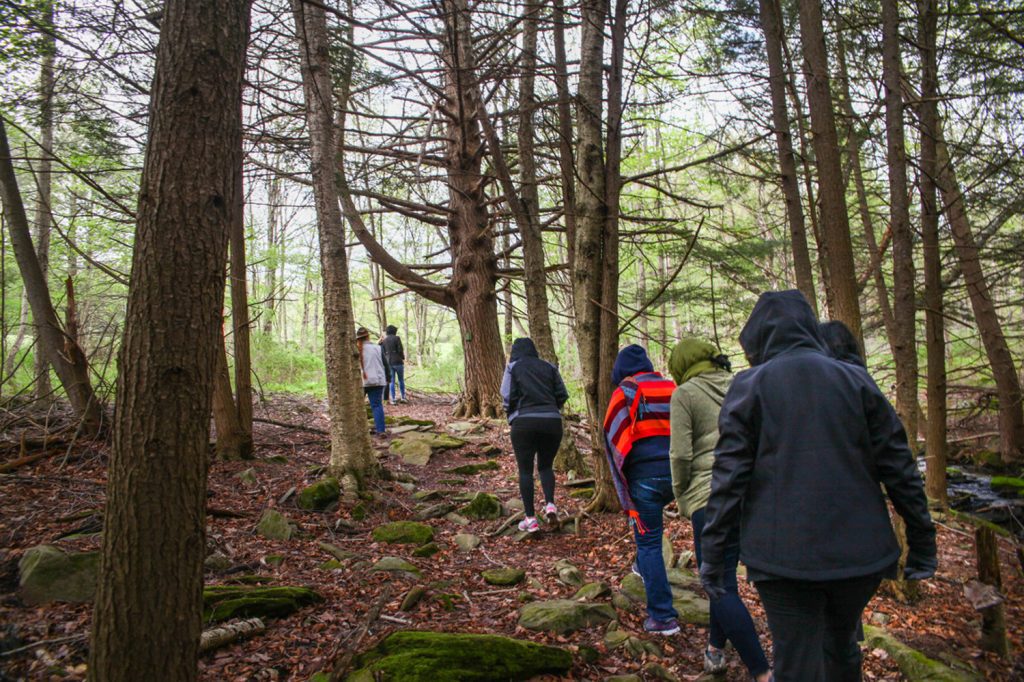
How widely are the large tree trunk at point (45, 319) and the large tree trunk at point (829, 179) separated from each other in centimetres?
837

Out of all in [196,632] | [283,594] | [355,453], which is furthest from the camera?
[355,453]

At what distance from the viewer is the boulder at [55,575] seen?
3693 millimetres

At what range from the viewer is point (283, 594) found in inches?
159

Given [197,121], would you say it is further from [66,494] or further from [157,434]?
[66,494]

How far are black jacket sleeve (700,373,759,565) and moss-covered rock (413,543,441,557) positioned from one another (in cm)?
367

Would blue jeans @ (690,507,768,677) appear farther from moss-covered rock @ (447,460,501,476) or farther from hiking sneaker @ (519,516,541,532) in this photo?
moss-covered rock @ (447,460,501,476)

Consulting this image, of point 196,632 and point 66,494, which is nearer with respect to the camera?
point 196,632

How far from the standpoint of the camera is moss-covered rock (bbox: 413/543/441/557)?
5616 millimetres

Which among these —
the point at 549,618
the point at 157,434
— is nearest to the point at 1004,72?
the point at 549,618

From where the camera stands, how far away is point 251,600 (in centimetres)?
385

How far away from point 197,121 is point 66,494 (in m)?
4.83

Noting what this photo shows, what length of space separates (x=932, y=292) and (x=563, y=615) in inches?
237

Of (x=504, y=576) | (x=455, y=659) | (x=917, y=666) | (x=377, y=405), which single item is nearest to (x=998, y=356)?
(x=917, y=666)

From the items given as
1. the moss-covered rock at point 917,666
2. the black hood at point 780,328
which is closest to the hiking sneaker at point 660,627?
the moss-covered rock at point 917,666
